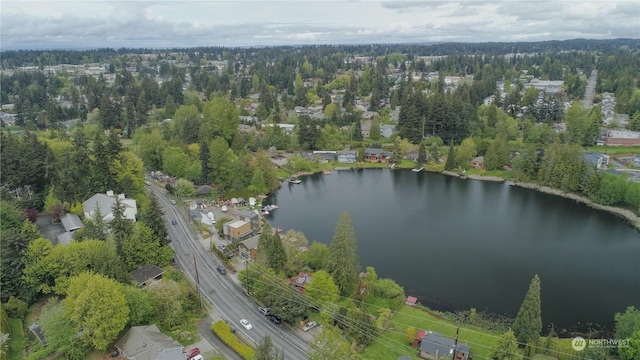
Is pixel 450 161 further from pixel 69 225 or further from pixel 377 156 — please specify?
pixel 69 225

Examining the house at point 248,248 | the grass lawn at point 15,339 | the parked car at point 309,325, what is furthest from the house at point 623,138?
the grass lawn at point 15,339

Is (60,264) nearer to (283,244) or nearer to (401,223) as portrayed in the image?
(283,244)

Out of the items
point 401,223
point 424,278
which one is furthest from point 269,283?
point 401,223

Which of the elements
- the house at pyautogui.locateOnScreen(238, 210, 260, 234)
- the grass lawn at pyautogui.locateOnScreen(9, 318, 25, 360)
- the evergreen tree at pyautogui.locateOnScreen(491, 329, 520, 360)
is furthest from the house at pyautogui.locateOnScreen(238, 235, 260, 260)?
the evergreen tree at pyautogui.locateOnScreen(491, 329, 520, 360)

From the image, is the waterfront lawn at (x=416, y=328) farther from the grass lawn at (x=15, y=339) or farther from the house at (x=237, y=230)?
the grass lawn at (x=15, y=339)

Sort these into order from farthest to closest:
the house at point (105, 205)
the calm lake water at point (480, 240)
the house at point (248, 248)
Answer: the house at point (105, 205)
the house at point (248, 248)
the calm lake water at point (480, 240)

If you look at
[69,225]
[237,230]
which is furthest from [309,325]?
[69,225]

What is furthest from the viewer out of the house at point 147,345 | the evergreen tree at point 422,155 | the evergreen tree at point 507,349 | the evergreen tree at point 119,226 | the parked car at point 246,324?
the evergreen tree at point 422,155
